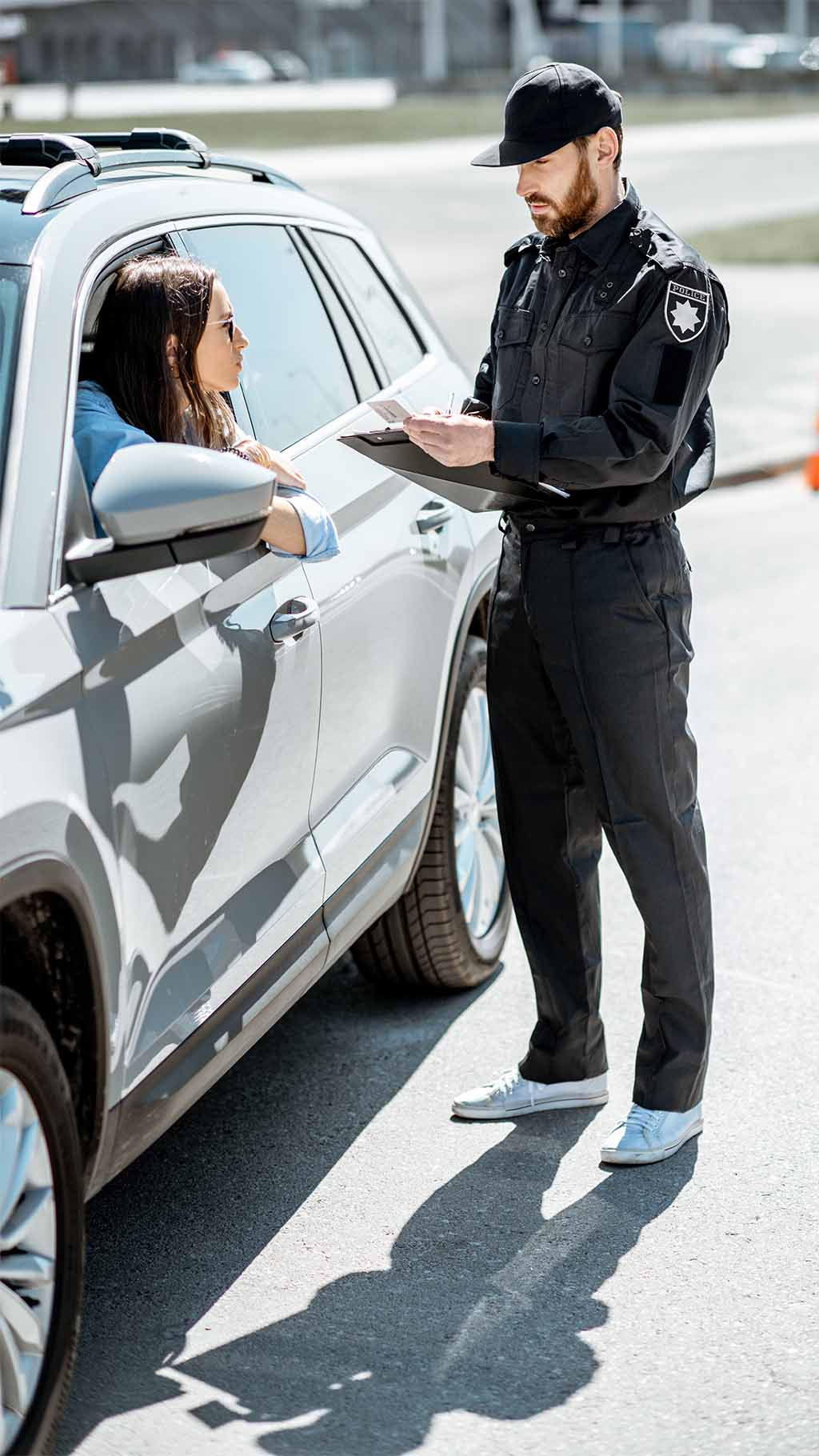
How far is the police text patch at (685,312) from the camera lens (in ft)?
10.7

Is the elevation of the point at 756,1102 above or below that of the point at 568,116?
below

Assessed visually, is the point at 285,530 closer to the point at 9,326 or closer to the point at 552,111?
the point at 9,326

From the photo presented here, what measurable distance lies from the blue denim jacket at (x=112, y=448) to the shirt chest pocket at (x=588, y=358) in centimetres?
49

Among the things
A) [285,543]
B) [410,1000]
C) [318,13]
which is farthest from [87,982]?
[318,13]

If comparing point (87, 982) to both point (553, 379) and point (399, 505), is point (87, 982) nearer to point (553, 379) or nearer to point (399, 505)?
point (553, 379)

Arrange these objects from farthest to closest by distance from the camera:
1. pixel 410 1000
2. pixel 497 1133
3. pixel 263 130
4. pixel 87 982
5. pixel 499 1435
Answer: pixel 263 130, pixel 410 1000, pixel 497 1133, pixel 499 1435, pixel 87 982

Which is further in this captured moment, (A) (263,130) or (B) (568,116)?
(A) (263,130)

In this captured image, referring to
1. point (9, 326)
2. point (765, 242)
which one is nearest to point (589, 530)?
point (9, 326)

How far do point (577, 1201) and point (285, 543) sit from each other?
1359 mm

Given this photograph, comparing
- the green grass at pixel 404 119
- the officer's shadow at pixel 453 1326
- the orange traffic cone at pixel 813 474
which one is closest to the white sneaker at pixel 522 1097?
the officer's shadow at pixel 453 1326

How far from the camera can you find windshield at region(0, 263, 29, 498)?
9.08 feet

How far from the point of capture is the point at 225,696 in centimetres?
304

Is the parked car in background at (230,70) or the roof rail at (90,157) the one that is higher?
the roof rail at (90,157)

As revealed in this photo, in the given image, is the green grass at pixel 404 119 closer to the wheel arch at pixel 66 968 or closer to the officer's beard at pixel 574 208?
the officer's beard at pixel 574 208
